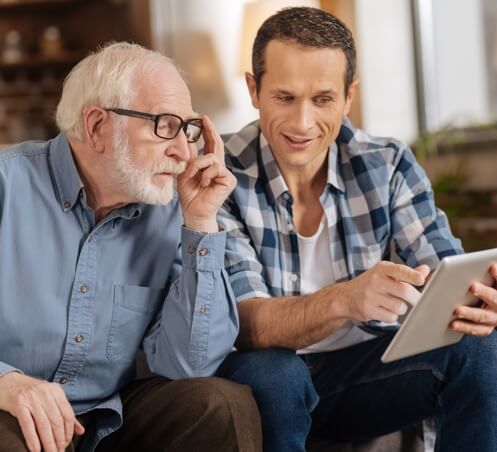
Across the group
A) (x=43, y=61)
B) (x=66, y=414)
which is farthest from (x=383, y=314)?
(x=43, y=61)

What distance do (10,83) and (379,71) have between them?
8.99ft

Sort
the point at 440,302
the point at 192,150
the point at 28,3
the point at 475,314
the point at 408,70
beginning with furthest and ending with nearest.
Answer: the point at 28,3, the point at 408,70, the point at 192,150, the point at 475,314, the point at 440,302

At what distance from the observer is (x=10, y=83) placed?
19.3 feet

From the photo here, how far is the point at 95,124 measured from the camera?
Answer: 5.67 feet

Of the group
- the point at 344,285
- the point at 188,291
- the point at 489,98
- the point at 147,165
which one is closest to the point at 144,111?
the point at 147,165

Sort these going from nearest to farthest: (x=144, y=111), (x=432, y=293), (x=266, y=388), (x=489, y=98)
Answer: (x=432, y=293)
(x=266, y=388)
(x=144, y=111)
(x=489, y=98)

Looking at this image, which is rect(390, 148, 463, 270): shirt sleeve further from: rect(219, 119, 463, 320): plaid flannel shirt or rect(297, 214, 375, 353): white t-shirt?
rect(297, 214, 375, 353): white t-shirt

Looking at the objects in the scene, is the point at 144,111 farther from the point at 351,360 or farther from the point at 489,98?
the point at 489,98

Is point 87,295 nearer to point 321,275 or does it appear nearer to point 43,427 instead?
point 43,427

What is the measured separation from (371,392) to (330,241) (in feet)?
1.07

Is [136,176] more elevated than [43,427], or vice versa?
[136,176]

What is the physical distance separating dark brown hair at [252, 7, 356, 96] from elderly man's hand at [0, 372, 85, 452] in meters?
0.87

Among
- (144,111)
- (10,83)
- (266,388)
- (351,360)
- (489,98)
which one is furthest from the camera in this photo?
(10,83)

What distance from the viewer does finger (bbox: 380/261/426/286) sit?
60.4 inches
